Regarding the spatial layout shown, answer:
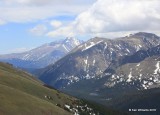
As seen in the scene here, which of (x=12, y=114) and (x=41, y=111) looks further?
(x=41, y=111)

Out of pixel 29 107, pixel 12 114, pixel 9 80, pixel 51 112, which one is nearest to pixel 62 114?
pixel 51 112

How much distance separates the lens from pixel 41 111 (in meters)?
118

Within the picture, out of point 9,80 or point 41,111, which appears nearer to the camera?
point 41,111

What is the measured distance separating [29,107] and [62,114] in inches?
604

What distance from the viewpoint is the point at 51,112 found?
121 meters

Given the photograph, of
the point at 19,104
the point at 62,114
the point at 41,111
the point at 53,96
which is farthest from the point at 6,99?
the point at 53,96

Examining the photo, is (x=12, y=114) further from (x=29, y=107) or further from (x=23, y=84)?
(x=23, y=84)

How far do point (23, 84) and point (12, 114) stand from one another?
2237 inches

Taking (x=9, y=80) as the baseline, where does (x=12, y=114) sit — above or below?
below

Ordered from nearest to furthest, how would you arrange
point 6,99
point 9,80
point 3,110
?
point 3,110, point 6,99, point 9,80

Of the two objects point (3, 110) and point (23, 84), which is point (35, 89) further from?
point (3, 110)

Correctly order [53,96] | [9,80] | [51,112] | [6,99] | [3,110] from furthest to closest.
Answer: [53,96] < [9,80] < [51,112] < [6,99] < [3,110]

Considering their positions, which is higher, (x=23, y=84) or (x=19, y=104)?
(x=23, y=84)

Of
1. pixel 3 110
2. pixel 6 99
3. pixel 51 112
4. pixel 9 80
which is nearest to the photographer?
pixel 3 110
